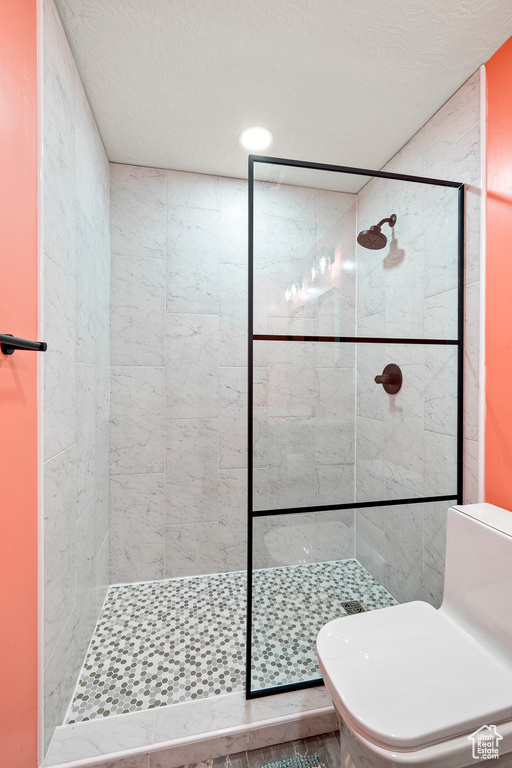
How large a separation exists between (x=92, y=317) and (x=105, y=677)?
1576mm

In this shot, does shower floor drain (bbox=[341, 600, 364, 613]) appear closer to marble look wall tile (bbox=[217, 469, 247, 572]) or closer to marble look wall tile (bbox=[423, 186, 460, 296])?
marble look wall tile (bbox=[217, 469, 247, 572])

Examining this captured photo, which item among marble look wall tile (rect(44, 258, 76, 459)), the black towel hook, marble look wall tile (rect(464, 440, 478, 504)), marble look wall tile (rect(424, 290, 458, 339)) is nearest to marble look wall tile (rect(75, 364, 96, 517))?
marble look wall tile (rect(44, 258, 76, 459))

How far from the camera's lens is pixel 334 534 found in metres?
1.46

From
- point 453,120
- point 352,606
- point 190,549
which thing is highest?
point 453,120

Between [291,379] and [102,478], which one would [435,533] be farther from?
[102,478]

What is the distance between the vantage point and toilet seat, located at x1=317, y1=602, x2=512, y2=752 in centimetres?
82

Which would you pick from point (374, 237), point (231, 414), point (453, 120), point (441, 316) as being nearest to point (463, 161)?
point (453, 120)

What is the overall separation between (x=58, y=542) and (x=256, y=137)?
207cm

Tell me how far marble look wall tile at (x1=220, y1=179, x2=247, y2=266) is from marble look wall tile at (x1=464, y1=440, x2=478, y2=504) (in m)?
1.59

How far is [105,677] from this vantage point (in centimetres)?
145

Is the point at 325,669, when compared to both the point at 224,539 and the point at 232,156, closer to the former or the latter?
the point at 224,539

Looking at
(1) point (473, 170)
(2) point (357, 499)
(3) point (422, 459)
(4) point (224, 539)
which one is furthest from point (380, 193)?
(4) point (224, 539)

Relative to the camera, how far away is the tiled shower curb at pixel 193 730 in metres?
1.13

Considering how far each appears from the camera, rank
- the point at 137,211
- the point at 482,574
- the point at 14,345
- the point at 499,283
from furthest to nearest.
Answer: the point at 137,211, the point at 499,283, the point at 482,574, the point at 14,345
